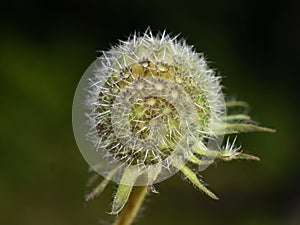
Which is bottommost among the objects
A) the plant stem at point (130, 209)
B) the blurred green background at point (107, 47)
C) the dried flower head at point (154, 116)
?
the plant stem at point (130, 209)

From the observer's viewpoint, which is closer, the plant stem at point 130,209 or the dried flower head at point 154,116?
the dried flower head at point 154,116

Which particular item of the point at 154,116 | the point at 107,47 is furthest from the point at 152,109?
the point at 107,47

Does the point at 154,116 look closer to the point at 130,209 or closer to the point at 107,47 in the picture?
the point at 130,209

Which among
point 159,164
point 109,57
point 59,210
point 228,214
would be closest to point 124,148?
point 159,164

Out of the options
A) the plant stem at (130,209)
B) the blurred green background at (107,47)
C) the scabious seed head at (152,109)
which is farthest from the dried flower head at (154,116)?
the blurred green background at (107,47)

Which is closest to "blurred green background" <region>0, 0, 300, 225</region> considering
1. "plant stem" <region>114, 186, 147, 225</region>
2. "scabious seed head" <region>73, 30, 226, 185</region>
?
"plant stem" <region>114, 186, 147, 225</region>

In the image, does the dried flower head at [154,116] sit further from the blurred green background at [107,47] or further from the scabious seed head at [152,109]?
the blurred green background at [107,47]

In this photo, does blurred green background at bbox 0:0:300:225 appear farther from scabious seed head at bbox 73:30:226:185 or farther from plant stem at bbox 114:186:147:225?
scabious seed head at bbox 73:30:226:185
